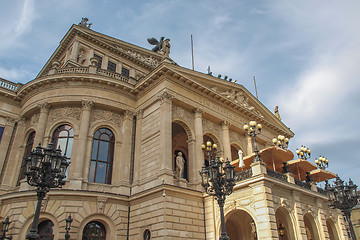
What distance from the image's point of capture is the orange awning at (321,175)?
25038mm

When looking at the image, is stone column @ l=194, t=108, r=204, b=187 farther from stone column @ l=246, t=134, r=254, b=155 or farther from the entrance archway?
stone column @ l=246, t=134, r=254, b=155

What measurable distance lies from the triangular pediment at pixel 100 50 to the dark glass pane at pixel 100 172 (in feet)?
36.0

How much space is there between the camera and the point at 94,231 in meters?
19.9

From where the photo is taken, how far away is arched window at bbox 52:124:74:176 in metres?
22.6

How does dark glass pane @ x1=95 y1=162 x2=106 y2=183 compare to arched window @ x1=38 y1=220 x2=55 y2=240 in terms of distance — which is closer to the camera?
arched window @ x1=38 y1=220 x2=55 y2=240

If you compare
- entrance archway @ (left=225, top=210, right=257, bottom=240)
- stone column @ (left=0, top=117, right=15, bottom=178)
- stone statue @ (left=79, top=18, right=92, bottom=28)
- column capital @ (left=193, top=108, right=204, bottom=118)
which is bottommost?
entrance archway @ (left=225, top=210, right=257, bottom=240)

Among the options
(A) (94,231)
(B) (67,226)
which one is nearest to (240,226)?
(A) (94,231)

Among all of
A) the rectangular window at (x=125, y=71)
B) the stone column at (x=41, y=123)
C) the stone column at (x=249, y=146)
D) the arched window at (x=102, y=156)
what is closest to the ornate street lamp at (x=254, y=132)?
the stone column at (x=249, y=146)

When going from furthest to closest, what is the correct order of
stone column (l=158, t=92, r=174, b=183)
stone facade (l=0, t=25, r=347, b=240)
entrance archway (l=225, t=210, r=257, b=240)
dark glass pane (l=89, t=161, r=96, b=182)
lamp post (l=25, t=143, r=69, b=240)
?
entrance archway (l=225, t=210, r=257, b=240), dark glass pane (l=89, t=161, r=96, b=182), stone column (l=158, t=92, r=174, b=183), stone facade (l=0, t=25, r=347, b=240), lamp post (l=25, t=143, r=69, b=240)

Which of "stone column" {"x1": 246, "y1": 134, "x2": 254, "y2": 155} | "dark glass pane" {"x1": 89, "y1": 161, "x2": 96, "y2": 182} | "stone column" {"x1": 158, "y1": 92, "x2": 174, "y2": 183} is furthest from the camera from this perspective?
"stone column" {"x1": 246, "y1": 134, "x2": 254, "y2": 155}

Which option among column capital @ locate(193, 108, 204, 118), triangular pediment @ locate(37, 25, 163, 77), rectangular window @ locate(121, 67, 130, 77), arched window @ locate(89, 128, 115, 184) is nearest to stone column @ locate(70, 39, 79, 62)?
triangular pediment @ locate(37, 25, 163, 77)

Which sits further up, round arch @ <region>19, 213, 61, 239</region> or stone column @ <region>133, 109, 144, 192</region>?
stone column @ <region>133, 109, 144, 192</region>

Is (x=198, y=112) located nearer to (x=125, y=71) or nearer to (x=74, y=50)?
(x=125, y=71)

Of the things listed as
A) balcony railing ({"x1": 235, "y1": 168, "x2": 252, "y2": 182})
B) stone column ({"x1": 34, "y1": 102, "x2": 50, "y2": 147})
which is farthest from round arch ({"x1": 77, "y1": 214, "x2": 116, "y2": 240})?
balcony railing ({"x1": 235, "y1": 168, "x2": 252, "y2": 182})
